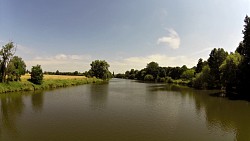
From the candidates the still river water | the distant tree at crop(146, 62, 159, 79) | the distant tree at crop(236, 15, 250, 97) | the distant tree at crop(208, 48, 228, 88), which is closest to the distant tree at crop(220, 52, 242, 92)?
the distant tree at crop(236, 15, 250, 97)

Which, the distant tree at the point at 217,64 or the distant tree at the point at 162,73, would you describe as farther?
the distant tree at the point at 162,73

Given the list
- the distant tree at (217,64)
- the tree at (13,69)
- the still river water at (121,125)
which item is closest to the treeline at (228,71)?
the distant tree at (217,64)

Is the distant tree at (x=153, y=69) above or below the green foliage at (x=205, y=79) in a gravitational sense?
above

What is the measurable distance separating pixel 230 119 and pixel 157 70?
11599cm

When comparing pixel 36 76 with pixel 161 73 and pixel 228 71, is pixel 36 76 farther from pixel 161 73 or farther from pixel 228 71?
pixel 161 73

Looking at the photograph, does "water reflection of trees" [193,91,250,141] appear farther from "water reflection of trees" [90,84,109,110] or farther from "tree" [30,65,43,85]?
"tree" [30,65,43,85]

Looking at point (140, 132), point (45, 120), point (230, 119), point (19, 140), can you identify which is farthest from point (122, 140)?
point (230, 119)

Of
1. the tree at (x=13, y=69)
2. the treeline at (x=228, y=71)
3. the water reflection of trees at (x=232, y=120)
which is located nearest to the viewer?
the water reflection of trees at (x=232, y=120)

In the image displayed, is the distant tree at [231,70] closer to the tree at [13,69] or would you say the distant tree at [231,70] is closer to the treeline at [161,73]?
the tree at [13,69]

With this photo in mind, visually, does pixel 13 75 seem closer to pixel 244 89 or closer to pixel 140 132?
pixel 140 132

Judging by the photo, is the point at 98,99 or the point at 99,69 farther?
the point at 99,69

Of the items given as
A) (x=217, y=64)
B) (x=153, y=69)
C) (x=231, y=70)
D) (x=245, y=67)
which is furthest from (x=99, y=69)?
(x=245, y=67)

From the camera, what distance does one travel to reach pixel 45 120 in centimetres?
2133

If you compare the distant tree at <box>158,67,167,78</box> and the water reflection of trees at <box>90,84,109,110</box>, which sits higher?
the distant tree at <box>158,67,167,78</box>
